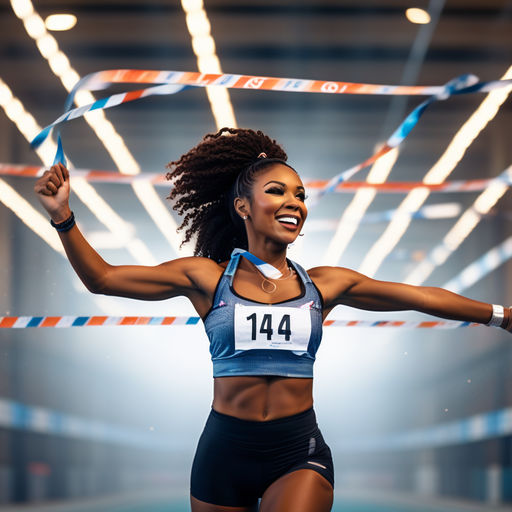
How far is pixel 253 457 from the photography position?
2.41m

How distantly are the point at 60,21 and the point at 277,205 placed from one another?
3712 millimetres

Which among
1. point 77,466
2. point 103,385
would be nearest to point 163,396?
point 103,385

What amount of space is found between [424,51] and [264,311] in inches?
163

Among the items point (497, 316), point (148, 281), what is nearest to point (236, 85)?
point (148, 281)

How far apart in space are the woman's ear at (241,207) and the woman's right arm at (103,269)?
0.26 m

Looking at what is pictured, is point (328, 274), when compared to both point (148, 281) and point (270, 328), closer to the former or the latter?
point (270, 328)

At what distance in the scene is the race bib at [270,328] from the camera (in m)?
2.44

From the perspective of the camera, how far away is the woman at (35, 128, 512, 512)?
94.7 inches

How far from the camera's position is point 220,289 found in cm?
253

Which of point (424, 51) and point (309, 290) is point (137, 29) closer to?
point (424, 51)

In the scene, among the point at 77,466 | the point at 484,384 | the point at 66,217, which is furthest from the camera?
Answer: the point at 484,384

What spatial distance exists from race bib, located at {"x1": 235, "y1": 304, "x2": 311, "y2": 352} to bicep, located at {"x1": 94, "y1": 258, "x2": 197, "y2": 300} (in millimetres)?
237

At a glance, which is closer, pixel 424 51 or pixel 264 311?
pixel 264 311

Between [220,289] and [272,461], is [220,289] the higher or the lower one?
the higher one
